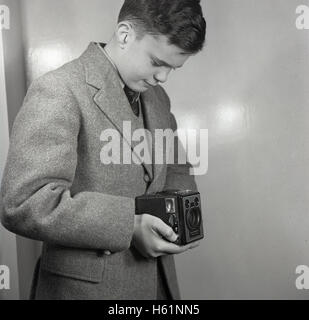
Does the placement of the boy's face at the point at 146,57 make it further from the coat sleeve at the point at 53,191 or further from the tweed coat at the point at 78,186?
the coat sleeve at the point at 53,191

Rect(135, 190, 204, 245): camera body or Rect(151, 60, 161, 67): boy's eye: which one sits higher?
Rect(151, 60, 161, 67): boy's eye

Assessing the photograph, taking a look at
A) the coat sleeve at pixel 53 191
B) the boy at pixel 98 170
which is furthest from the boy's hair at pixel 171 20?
the coat sleeve at pixel 53 191

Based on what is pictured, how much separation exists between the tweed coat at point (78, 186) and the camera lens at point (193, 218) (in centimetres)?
13

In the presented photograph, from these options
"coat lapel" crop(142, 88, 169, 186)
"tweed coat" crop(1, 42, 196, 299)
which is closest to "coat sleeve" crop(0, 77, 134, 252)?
"tweed coat" crop(1, 42, 196, 299)

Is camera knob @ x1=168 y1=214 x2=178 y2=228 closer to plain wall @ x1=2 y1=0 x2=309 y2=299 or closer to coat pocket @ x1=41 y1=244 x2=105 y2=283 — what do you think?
coat pocket @ x1=41 y1=244 x2=105 y2=283

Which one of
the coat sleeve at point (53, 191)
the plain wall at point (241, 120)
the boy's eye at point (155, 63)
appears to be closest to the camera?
the coat sleeve at point (53, 191)

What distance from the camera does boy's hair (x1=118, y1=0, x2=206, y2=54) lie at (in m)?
1.09

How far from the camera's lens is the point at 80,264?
1038 mm

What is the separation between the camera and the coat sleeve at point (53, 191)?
3.03 feet

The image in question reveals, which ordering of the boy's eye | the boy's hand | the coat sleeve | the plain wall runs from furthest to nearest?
the plain wall < the boy's eye < the boy's hand < the coat sleeve

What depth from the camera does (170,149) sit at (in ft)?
4.26

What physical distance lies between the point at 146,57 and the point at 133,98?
0.13m

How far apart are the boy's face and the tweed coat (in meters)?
0.04
